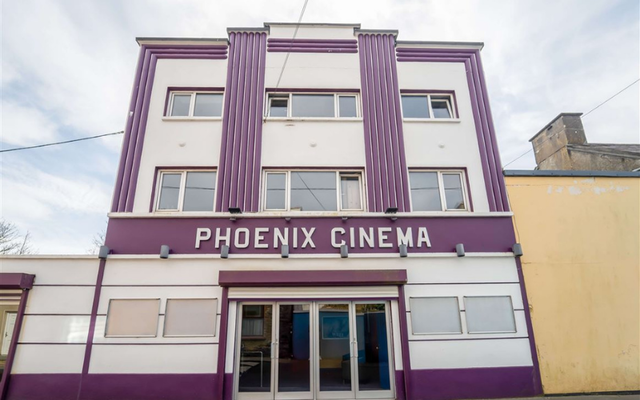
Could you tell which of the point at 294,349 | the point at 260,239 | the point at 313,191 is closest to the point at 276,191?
the point at 313,191

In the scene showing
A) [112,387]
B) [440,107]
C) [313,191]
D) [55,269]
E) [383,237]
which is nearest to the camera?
[112,387]

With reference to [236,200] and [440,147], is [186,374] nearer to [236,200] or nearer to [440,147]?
[236,200]

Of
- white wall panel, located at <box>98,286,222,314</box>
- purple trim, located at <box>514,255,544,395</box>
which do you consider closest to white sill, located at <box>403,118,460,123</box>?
purple trim, located at <box>514,255,544,395</box>

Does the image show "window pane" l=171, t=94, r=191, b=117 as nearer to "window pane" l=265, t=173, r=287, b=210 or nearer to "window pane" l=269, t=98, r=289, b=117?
"window pane" l=269, t=98, r=289, b=117

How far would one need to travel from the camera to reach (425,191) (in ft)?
29.1

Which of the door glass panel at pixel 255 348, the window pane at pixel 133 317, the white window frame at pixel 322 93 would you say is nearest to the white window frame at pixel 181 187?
the window pane at pixel 133 317

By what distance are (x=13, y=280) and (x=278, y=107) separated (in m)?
7.66

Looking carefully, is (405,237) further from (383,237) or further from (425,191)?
(425,191)

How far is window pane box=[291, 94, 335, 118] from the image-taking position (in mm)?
9586

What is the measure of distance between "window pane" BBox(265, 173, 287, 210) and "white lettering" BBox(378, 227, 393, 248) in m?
2.59

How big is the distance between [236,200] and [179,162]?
199cm

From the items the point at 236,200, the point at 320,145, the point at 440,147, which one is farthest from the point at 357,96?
the point at 236,200

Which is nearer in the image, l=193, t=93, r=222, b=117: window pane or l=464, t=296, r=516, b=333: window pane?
l=464, t=296, r=516, b=333: window pane

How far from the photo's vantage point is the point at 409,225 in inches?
325
